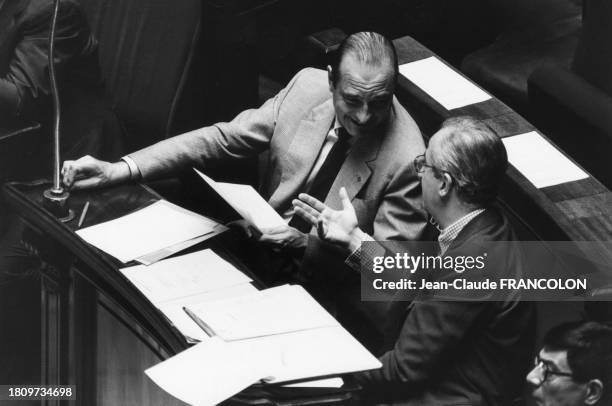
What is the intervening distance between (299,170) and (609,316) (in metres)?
1.15

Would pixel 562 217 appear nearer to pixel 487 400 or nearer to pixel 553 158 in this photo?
pixel 553 158

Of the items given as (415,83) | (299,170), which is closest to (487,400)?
(299,170)

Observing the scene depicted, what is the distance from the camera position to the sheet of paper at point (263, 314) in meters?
2.99

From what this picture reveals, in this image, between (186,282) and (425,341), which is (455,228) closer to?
(425,341)

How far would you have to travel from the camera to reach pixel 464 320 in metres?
2.95

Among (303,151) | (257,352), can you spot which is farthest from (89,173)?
(257,352)

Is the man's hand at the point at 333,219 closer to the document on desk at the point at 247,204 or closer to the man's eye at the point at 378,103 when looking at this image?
the document on desk at the point at 247,204

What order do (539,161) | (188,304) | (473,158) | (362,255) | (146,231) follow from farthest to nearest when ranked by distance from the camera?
1. (539,161)
2. (146,231)
3. (362,255)
4. (188,304)
5. (473,158)

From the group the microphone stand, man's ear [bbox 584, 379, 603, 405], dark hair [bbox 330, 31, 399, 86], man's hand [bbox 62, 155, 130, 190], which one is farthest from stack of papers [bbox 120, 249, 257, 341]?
man's ear [bbox 584, 379, 603, 405]

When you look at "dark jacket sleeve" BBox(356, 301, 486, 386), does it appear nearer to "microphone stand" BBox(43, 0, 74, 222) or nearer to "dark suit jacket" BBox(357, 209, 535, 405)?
"dark suit jacket" BBox(357, 209, 535, 405)

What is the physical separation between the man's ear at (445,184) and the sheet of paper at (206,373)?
65 cm

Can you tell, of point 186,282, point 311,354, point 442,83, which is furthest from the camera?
point 442,83

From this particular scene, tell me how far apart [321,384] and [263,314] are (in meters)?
0.30

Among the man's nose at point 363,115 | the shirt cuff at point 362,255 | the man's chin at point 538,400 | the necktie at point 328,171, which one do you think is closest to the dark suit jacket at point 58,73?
the necktie at point 328,171
